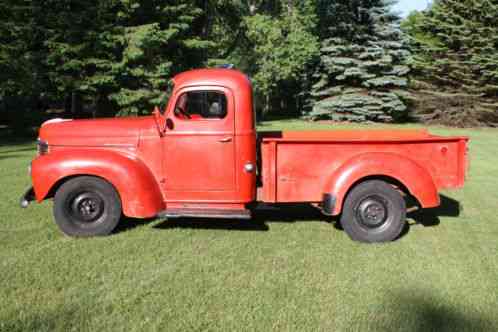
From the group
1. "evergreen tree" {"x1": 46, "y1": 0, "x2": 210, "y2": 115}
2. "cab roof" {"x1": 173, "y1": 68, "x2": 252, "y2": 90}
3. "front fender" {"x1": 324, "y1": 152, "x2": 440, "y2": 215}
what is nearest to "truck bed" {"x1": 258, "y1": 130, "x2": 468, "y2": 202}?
"front fender" {"x1": 324, "y1": 152, "x2": 440, "y2": 215}

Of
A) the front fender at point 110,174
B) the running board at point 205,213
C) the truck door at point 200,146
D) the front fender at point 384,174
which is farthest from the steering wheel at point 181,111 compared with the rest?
the front fender at point 384,174

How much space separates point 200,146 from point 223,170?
40 cm

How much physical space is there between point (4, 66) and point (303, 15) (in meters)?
18.6

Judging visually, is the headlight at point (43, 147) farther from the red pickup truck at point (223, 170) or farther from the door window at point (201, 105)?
the door window at point (201, 105)

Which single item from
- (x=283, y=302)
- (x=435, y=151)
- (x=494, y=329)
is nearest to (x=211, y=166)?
(x=283, y=302)

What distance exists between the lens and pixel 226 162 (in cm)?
522

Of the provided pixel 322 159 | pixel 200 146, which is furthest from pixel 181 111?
pixel 322 159

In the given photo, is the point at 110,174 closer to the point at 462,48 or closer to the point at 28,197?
the point at 28,197

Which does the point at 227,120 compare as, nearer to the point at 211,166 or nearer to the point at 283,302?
the point at 211,166

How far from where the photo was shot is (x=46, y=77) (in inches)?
686

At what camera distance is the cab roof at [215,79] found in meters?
5.22

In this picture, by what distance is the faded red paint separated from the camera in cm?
511

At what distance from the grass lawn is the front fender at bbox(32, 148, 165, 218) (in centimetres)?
44

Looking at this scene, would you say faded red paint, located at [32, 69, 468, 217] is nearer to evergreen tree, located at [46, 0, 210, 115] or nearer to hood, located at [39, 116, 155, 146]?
hood, located at [39, 116, 155, 146]
